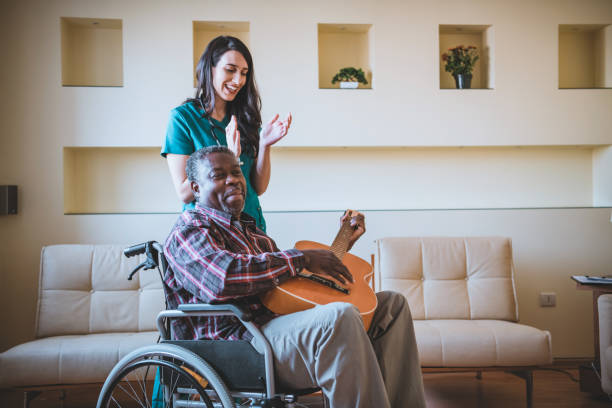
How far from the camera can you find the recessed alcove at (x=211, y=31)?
3.64 metres

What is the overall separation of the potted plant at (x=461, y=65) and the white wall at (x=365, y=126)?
Answer: 0.37ft

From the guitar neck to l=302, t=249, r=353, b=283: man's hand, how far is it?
28 cm

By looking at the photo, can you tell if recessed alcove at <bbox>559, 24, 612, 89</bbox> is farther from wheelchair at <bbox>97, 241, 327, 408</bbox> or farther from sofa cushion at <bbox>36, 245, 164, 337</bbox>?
wheelchair at <bbox>97, 241, 327, 408</bbox>

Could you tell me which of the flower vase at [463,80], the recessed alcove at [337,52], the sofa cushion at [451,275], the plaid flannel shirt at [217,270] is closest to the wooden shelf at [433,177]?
the flower vase at [463,80]

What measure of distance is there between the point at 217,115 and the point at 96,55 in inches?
89.0

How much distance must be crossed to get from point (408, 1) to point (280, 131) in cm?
233

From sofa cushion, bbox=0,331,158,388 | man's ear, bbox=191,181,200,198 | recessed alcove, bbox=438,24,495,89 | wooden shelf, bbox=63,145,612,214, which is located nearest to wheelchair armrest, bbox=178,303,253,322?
man's ear, bbox=191,181,200,198

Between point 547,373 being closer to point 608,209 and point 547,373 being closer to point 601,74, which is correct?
point 608,209

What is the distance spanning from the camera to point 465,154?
394cm

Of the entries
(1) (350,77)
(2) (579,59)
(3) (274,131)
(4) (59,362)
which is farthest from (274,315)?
(2) (579,59)

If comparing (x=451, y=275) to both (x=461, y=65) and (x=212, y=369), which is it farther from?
(x=212, y=369)

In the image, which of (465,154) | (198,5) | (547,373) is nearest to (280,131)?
(198,5)

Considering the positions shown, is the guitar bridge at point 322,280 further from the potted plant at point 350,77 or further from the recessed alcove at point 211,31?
the recessed alcove at point 211,31

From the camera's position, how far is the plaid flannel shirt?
4.79ft
